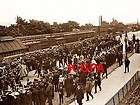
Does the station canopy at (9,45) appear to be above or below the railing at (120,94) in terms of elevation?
above

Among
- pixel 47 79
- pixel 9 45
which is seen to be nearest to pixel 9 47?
pixel 9 45

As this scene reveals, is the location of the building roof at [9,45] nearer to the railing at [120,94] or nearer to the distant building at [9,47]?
the distant building at [9,47]

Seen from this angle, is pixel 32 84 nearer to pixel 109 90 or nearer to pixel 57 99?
pixel 57 99

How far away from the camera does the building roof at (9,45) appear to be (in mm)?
27125

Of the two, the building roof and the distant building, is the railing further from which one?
the building roof

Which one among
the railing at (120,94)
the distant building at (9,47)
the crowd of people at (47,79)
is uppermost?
the distant building at (9,47)

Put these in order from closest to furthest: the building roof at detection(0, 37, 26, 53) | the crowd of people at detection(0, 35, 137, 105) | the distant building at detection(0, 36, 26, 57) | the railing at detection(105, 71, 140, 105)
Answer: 1. the crowd of people at detection(0, 35, 137, 105)
2. the railing at detection(105, 71, 140, 105)
3. the distant building at detection(0, 36, 26, 57)
4. the building roof at detection(0, 37, 26, 53)

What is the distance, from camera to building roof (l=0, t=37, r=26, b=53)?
27.1 m

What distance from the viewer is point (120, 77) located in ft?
73.3

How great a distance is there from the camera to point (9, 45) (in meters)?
28.3

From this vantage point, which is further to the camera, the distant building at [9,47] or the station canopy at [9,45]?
the station canopy at [9,45]

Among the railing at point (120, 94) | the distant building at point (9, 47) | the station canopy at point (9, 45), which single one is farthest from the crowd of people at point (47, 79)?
the station canopy at point (9, 45)

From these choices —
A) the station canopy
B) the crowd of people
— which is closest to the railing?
the crowd of people

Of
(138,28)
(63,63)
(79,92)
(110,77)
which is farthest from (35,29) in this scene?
(138,28)
